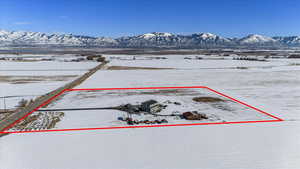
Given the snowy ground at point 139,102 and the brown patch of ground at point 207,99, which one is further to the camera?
the brown patch of ground at point 207,99

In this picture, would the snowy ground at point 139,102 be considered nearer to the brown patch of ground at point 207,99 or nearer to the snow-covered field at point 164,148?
the brown patch of ground at point 207,99

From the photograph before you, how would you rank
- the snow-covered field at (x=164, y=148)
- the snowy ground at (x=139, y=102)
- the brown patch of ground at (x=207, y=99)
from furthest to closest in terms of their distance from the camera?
the brown patch of ground at (x=207, y=99) → the snowy ground at (x=139, y=102) → the snow-covered field at (x=164, y=148)

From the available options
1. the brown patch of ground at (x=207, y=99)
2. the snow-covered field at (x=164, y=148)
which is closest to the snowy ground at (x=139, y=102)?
the brown patch of ground at (x=207, y=99)

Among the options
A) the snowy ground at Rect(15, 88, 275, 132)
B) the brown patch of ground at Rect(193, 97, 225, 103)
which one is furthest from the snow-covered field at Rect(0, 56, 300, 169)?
the brown patch of ground at Rect(193, 97, 225, 103)

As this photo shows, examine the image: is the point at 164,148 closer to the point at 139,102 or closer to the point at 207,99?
the point at 139,102

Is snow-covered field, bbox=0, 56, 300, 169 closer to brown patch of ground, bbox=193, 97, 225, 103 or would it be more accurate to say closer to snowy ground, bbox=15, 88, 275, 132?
snowy ground, bbox=15, 88, 275, 132

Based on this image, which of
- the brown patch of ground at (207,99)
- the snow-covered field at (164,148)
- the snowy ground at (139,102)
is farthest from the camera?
the brown patch of ground at (207,99)

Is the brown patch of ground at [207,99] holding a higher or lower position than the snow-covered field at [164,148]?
higher

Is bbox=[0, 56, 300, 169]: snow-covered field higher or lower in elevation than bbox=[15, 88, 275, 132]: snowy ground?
lower

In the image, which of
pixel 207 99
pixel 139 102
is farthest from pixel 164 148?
pixel 207 99

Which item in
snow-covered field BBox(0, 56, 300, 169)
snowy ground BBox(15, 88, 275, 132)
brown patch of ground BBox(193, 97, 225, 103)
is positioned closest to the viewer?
snow-covered field BBox(0, 56, 300, 169)

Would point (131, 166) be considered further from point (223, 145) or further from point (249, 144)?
point (249, 144)
